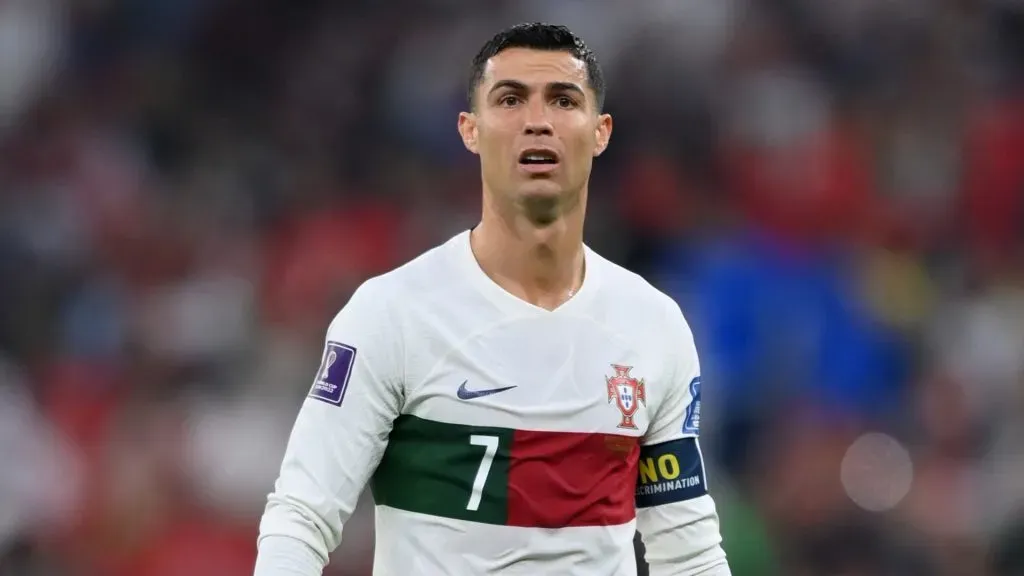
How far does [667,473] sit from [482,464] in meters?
0.50

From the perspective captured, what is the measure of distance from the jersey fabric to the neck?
0.04m

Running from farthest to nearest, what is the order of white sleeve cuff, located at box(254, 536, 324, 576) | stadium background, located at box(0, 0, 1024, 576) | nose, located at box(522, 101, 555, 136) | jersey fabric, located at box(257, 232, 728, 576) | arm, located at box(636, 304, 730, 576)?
stadium background, located at box(0, 0, 1024, 576) → arm, located at box(636, 304, 730, 576) → nose, located at box(522, 101, 555, 136) → jersey fabric, located at box(257, 232, 728, 576) → white sleeve cuff, located at box(254, 536, 324, 576)

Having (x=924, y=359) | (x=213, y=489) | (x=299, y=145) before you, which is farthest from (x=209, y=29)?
(x=924, y=359)

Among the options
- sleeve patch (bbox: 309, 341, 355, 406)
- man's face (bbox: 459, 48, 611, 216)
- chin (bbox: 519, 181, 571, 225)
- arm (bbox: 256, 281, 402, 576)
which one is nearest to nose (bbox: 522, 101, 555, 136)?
man's face (bbox: 459, 48, 611, 216)

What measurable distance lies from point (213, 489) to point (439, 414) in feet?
9.19

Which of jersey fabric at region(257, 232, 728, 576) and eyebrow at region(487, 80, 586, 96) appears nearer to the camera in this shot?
jersey fabric at region(257, 232, 728, 576)

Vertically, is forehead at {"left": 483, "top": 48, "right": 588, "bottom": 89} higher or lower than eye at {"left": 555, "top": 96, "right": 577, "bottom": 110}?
higher

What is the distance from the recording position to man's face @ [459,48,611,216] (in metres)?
3.09

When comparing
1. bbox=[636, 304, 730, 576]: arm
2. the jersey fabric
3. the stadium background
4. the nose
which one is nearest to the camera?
the jersey fabric

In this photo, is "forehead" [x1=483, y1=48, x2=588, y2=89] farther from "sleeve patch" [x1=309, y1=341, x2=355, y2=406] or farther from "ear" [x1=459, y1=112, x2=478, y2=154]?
"sleeve patch" [x1=309, y1=341, x2=355, y2=406]

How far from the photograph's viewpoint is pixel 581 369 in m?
3.08

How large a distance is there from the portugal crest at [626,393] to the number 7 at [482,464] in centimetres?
29

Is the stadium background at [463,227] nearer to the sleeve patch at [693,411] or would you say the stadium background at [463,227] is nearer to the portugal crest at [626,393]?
the sleeve patch at [693,411]

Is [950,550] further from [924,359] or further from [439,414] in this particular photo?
[439,414]
